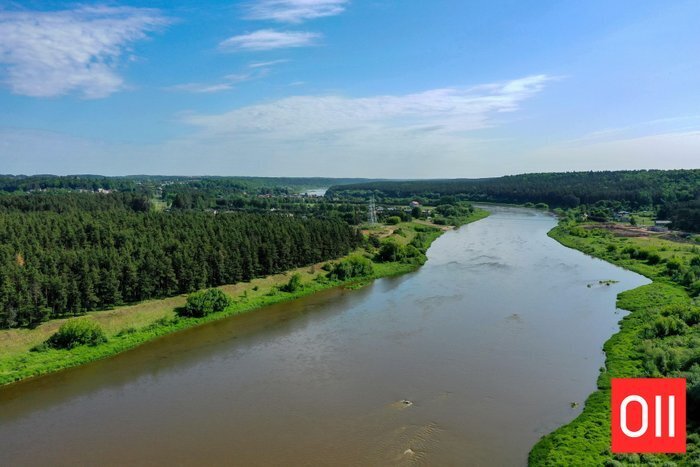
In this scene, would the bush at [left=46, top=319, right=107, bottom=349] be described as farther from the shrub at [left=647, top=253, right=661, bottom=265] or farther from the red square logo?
the shrub at [left=647, top=253, right=661, bottom=265]

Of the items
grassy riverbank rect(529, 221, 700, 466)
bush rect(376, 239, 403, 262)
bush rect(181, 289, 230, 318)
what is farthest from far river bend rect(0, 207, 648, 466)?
bush rect(376, 239, 403, 262)

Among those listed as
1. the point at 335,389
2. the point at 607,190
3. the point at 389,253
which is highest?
the point at 607,190

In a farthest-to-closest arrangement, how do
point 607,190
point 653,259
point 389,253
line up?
point 607,190
point 389,253
point 653,259

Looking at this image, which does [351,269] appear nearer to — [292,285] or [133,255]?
[292,285]

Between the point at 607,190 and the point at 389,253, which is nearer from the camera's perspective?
the point at 389,253

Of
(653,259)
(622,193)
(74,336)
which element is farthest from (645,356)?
(622,193)

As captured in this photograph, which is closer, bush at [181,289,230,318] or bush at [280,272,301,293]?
bush at [181,289,230,318]

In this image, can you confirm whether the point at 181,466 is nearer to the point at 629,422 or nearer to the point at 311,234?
the point at 629,422

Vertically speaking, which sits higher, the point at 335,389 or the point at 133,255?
the point at 133,255

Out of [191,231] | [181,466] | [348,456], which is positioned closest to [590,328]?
[348,456]
